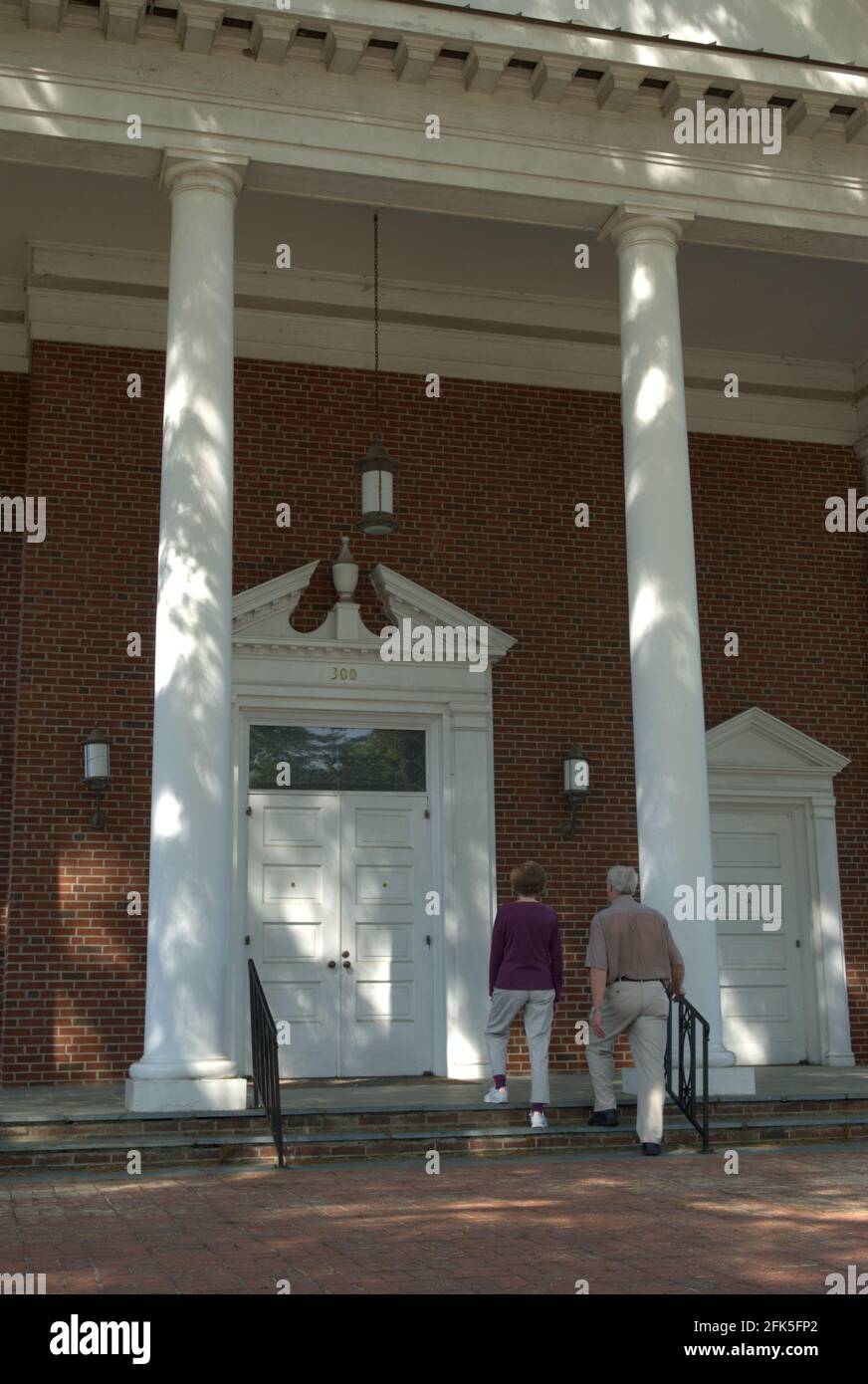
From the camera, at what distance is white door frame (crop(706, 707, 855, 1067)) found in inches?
537

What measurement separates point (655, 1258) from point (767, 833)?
29.5ft

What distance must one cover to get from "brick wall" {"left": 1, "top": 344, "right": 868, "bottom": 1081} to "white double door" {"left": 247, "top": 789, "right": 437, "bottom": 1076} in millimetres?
885

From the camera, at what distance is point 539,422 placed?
13672mm

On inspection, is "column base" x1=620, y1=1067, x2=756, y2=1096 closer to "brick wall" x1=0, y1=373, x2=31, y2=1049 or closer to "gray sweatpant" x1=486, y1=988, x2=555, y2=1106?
"gray sweatpant" x1=486, y1=988, x2=555, y2=1106

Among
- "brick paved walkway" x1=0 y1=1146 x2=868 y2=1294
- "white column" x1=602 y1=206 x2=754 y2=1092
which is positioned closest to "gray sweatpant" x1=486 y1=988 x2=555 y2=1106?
"brick paved walkway" x1=0 y1=1146 x2=868 y2=1294

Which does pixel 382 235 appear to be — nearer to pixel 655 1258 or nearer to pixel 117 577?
pixel 117 577

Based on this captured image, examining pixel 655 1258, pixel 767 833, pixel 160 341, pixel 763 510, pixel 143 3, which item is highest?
pixel 143 3

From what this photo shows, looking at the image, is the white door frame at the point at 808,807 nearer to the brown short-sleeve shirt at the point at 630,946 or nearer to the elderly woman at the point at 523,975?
the elderly woman at the point at 523,975

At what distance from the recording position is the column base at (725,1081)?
9547 millimetres

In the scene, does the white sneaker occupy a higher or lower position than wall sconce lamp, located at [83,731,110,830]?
lower

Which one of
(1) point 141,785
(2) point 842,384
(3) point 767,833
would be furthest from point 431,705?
(2) point 842,384

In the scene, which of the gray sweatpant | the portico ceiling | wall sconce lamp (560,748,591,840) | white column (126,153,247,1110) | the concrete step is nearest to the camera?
the concrete step

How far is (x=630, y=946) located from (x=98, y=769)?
475 centimetres

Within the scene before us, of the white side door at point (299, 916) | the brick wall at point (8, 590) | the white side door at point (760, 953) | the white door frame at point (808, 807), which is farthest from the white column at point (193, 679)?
the white side door at point (760, 953)
